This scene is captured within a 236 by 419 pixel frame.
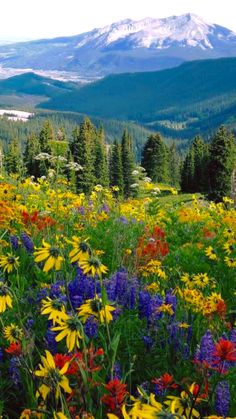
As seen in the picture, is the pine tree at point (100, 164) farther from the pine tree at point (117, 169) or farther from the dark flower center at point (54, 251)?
the dark flower center at point (54, 251)

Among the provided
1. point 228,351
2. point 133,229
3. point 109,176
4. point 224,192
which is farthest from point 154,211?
point 109,176

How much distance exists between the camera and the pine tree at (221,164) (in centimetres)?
4781

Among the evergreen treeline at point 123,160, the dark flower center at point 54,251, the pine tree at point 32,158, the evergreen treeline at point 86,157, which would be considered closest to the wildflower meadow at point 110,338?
the dark flower center at point 54,251

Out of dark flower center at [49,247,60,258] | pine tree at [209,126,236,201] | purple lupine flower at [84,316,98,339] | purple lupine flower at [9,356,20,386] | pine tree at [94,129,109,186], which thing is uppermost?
dark flower center at [49,247,60,258]

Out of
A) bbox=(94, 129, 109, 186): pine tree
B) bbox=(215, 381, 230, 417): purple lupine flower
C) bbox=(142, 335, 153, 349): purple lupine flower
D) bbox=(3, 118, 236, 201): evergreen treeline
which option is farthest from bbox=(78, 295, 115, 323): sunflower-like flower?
bbox=(94, 129, 109, 186): pine tree

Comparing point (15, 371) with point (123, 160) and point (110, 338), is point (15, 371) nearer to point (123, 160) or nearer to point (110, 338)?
point (110, 338)

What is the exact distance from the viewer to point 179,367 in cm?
311

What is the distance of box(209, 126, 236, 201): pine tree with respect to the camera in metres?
47.8

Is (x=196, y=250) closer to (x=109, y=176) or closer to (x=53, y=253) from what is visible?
(x=53, y=253)

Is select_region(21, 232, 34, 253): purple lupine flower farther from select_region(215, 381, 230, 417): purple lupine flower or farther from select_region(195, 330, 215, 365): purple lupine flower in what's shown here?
select_region(215, 381, 230, 417): purple lupine flower

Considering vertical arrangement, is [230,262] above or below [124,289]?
below

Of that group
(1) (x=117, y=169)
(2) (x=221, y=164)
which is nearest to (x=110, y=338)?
(2) (x=221, y=164)

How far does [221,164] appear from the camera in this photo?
157 ft

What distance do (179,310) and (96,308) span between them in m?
1.34
